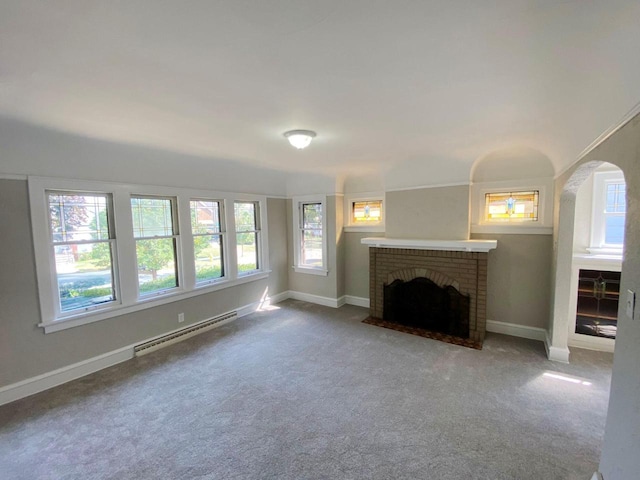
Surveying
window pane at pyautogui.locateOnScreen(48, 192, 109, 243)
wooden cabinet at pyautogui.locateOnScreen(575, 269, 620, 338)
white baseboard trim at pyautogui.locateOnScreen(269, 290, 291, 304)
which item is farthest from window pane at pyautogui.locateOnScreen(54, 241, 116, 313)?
wooden cabinet at pyautogui.locateOnScreen(575, 269, 620, 338)

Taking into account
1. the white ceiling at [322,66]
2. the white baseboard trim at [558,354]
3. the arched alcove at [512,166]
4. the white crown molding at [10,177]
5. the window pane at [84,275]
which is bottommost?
the white baseboard trim at [558,354]

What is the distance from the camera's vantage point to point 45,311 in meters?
2.92

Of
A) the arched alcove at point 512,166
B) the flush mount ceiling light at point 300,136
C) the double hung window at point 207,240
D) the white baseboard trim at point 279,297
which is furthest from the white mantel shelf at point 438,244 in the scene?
the double hung window at point 207,240

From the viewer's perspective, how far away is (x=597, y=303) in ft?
11.8

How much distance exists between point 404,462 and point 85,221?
12.6 feet

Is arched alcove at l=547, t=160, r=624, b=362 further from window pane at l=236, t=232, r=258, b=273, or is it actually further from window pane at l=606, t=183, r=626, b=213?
window pane at l=236, t=232, r=258, b=273

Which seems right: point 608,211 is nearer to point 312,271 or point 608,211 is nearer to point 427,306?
point 427,306

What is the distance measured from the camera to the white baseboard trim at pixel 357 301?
17.7ft

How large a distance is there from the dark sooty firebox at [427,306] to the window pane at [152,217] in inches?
135

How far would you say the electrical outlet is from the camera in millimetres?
1331

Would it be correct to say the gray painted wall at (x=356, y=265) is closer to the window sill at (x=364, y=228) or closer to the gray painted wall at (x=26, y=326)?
the window sill at (x=364, y=228)

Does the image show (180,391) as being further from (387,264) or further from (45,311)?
(387,264)

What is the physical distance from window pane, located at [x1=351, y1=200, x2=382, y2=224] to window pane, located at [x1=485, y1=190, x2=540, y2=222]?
1685mm

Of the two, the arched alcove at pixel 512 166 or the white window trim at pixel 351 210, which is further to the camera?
the white window trim at pixel 351 210
